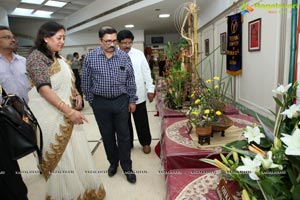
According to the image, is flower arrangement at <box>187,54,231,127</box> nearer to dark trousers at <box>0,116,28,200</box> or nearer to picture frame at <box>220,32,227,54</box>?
dark trousers at <box>0,116,28,200</box>

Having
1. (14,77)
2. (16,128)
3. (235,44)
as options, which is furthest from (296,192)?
(235,44)

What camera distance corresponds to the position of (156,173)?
2.07 metres

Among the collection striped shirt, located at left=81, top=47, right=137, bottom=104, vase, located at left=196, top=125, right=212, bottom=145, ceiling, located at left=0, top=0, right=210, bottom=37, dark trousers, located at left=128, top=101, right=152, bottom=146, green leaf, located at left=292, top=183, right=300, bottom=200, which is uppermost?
ceiling, located at left=0, top=0, right=210, bottom=37

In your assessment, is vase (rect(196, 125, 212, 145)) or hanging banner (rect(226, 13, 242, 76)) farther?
hanging banner (rect(226, 13, 242, 76))

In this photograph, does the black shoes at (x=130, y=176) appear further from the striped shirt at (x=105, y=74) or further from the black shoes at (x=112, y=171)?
the striped shirt at (x=105, y=74)

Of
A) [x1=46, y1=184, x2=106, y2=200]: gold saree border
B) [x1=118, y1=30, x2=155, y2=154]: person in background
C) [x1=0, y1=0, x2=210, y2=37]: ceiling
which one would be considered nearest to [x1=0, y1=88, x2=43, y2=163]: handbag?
[x1=46, y1=184, x2=106, y2=200]: gold saree border

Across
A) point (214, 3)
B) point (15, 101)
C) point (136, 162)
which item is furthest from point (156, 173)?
point (214, 3)

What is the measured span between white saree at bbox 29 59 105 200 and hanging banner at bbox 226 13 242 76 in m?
2.70

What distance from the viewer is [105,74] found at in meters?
1.69

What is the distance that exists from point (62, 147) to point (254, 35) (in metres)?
2.68

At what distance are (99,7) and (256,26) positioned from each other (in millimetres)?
5770

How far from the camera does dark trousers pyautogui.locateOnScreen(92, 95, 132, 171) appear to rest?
5.72 ft

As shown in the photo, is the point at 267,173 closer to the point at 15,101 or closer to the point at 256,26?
the point at 15,101

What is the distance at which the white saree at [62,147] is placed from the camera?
4.48 feet
